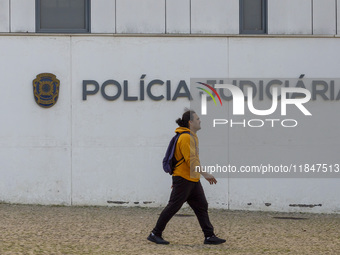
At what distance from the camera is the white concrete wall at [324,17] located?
14531 millimetres

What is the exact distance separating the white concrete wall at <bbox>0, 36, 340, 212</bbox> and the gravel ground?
479 millimetres

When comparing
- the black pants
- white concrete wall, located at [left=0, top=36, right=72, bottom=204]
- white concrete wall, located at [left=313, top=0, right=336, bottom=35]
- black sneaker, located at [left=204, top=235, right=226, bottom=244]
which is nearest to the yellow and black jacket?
the black pants

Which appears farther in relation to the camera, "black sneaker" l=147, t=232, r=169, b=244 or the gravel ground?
"black sneaker" l=147, t=232, r=169, b=244

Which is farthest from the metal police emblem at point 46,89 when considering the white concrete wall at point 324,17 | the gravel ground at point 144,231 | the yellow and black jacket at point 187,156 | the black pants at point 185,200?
the white concrete wall at point 324,17

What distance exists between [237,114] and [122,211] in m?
2.94

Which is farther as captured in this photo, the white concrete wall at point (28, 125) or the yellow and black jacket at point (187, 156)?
the white concrete wall at point (28, 125)

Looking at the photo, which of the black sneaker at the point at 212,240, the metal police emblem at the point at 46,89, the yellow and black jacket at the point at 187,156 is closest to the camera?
the yellow and black jacket at the point at 187,156

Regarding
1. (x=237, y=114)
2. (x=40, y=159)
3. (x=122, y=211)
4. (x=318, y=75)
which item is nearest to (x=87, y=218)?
(x=122, y=211)

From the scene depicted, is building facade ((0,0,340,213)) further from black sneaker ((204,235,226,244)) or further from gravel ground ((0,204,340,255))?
black sneaker ((204,235,226,244))

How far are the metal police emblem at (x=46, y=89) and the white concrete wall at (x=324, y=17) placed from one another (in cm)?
522

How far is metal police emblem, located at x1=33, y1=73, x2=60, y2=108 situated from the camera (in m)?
14.3

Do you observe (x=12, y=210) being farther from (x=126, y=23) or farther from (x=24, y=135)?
(x=126, y=23)

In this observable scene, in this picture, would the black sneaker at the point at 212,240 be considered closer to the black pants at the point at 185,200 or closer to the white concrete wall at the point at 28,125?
the black pants at the point at 185,200

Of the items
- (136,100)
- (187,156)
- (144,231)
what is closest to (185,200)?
(187,156)
